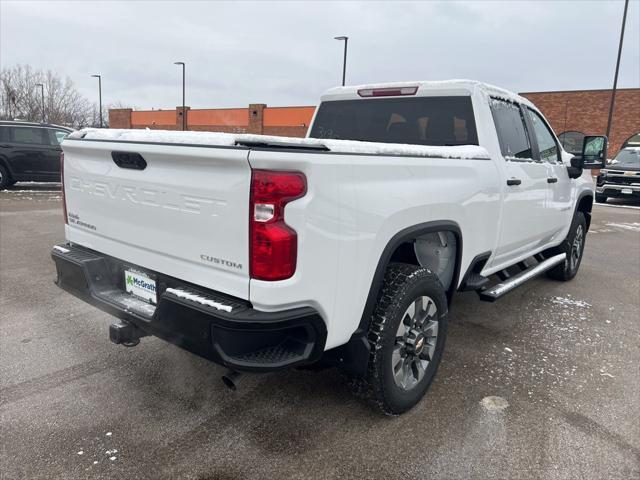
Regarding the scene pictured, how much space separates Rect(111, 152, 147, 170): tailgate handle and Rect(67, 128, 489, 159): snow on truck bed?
8cm

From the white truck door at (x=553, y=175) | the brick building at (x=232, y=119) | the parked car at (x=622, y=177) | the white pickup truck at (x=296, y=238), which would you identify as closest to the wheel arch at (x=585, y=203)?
the white truck door at (x=553, y=175)

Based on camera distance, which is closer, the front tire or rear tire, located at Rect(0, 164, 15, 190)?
the front tire

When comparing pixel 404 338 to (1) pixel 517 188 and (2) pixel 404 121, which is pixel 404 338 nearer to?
(1) pixel 517 188

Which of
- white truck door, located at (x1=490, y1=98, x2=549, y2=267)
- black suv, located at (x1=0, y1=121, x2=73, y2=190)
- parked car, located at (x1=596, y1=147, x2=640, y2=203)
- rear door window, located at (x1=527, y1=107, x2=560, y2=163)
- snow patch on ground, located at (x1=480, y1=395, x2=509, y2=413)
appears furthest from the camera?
parked car, located at (x1=596, y1=147, x2=640, y2=203)

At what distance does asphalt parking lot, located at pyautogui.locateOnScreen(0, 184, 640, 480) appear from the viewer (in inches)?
96.8

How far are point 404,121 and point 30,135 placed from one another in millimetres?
11845

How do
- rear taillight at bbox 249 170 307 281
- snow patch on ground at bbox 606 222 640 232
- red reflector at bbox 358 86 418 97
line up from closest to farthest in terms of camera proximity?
rear taillight at bbox 249 170 307 281 < red reflector at bbox 358 86 418 97 < snow patch on ground at bbox 606 222 640 232

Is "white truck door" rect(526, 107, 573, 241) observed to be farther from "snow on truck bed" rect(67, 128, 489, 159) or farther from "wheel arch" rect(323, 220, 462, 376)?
"wheel arch" rect(323, 220, 462, 376)

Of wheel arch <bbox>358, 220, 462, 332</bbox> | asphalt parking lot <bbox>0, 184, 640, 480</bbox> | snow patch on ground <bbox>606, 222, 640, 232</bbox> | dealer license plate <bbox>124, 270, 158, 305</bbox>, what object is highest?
wheel arch <bbox>358, 220, 462, 332</bbox>

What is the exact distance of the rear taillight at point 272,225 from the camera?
2.03 m

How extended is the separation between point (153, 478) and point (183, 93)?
3765cm

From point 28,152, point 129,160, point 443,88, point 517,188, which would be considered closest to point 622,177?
point 517,188

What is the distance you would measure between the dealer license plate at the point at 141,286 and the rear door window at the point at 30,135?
38.9 ft

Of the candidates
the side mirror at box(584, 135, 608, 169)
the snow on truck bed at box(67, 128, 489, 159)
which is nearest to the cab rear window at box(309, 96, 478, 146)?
the snow on truck bed at box(67, 128, 489, 159)
